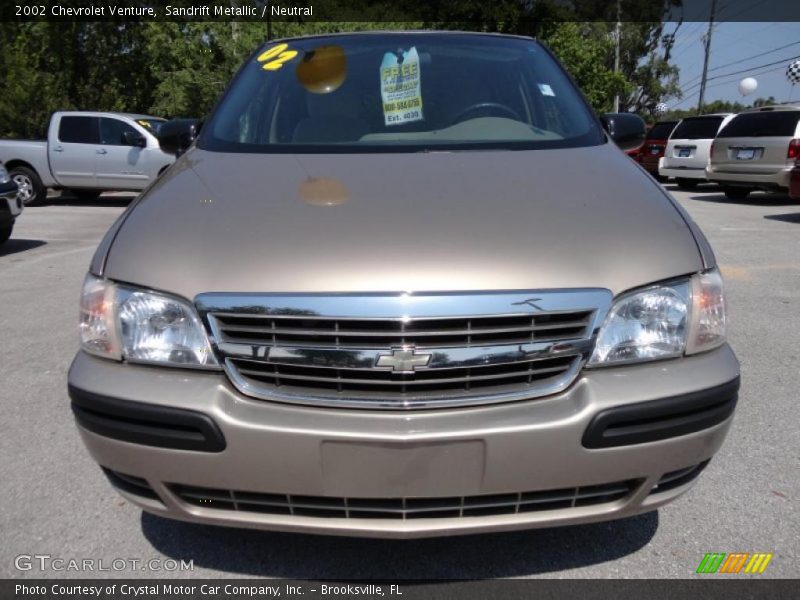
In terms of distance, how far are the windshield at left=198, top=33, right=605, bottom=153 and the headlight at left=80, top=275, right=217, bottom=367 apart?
0.91m

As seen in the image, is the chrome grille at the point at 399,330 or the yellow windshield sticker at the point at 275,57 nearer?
the chrome grille at the point at 399,330

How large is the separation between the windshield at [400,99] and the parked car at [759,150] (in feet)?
34.0

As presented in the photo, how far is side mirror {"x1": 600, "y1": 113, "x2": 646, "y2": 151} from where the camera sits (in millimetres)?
3348

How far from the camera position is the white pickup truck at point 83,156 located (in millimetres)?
12891

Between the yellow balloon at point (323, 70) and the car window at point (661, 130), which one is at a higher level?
the yellow balloon at point (323, 70)

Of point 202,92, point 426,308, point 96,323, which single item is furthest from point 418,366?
point 202,92

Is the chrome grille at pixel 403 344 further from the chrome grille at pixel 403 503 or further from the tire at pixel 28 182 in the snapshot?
the tire at pixel 28 182

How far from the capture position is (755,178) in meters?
12.4

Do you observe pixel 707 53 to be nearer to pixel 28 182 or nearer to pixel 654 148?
pixel 654 148

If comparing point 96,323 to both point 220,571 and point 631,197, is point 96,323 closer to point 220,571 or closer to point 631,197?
point 220,571

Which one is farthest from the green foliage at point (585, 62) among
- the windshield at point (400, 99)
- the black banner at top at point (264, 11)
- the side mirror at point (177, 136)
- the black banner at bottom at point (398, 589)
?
the black banner at bottom at point (398, 589)

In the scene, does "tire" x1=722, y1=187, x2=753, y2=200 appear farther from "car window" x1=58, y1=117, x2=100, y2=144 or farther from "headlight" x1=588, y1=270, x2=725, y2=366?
"headlight" x1=588, y1=270, x2=725, y2=366

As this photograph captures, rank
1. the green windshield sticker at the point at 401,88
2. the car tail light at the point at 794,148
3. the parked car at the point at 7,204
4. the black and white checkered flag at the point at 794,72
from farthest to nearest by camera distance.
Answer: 1. the black and white checkered flag at the point at 794,72
2. the car tail light at the point at 794,148
3. the parked car at the point at 7,204
4. the green windshield sticker at the point at 401,88

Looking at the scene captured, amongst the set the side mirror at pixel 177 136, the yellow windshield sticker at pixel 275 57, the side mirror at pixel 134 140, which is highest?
the yellow windshield sticker at pixel 275 57
